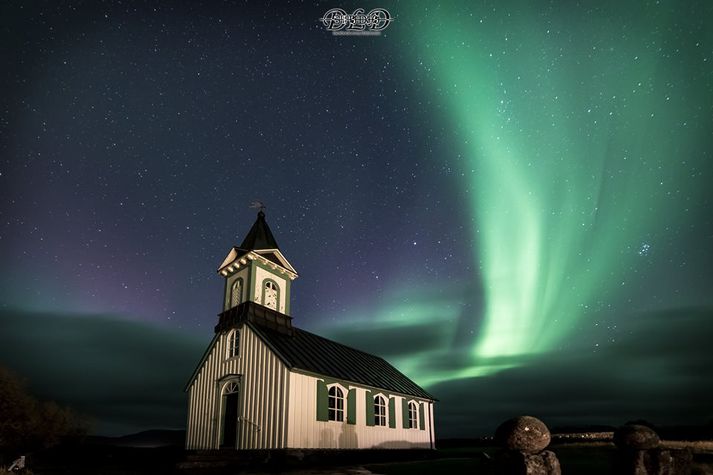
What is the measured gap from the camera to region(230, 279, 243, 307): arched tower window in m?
23.4

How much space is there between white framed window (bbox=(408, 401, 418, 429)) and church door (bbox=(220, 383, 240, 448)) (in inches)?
423

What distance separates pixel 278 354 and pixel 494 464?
13126mm

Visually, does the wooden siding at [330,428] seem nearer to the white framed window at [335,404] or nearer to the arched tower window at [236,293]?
the white framed window at [335,404]

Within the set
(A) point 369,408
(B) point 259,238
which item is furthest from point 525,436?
(B) point 259,238

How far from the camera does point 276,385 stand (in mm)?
18859

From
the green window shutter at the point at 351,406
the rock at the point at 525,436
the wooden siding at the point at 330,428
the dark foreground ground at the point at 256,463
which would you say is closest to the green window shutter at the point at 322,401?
the wooden siding at the point at 330,428

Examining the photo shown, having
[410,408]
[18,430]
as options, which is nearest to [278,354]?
[410,408]

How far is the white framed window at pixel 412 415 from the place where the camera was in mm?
26516

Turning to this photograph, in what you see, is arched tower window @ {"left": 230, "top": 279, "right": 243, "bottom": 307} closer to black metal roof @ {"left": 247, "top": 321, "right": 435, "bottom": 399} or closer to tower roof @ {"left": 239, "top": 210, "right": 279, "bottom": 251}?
tower roof @ {"left": 239, "top": 210, "right": 279, "bottom": 251}

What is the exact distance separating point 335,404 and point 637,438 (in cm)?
1385

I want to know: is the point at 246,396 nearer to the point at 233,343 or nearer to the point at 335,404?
the point at 233,343

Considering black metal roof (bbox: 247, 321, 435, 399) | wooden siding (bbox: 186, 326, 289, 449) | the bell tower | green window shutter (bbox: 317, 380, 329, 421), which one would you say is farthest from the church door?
the bell tower

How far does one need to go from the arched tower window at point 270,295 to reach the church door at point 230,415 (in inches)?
175

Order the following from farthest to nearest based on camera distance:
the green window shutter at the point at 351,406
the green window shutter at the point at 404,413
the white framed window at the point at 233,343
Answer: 1. the green window shutter at the point at 404,413
2. the white framed window at the point at 233,343
3. the green window shutter at the point at 351,406
